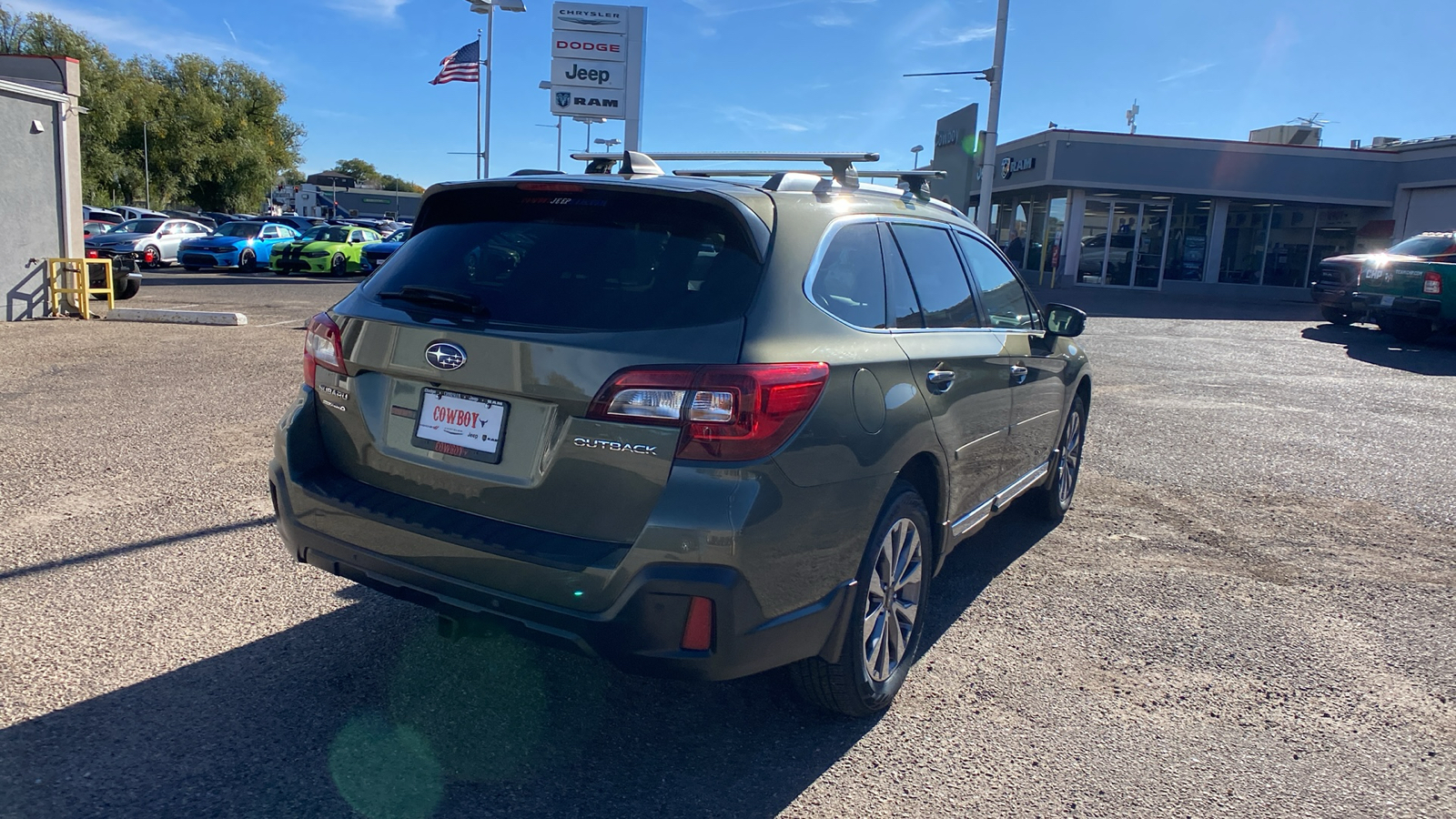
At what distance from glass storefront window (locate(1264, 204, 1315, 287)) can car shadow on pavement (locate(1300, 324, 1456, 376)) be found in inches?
534

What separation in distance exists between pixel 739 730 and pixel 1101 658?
62.0 inches

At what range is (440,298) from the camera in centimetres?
298

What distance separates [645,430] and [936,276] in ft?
5.95

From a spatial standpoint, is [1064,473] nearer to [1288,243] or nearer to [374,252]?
[374,252]

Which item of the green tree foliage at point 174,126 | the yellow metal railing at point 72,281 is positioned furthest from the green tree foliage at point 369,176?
the yellow metal railing at point 72,281

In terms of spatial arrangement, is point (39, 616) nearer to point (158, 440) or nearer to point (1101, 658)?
point (158, 440)

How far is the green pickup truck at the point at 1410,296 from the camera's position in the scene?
15.6 metres

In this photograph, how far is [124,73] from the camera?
51125mm

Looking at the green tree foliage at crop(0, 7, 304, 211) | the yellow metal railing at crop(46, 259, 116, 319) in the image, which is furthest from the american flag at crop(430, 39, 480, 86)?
the green tree foliage at crop(0, 7, 304, 211)

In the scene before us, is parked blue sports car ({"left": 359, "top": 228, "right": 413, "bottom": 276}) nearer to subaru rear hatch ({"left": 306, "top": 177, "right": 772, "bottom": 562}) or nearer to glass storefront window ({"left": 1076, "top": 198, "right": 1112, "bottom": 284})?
glass storefront window ({"left": 1076, "top": 198, "right": 1112, "bottom": 284})

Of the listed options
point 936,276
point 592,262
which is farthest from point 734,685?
point 936,276

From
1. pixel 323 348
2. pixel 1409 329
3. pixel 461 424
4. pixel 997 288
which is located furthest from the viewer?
pixel 1409 329

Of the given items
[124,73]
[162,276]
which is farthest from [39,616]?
[124,73]

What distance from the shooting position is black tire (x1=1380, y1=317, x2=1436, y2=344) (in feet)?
53.7
